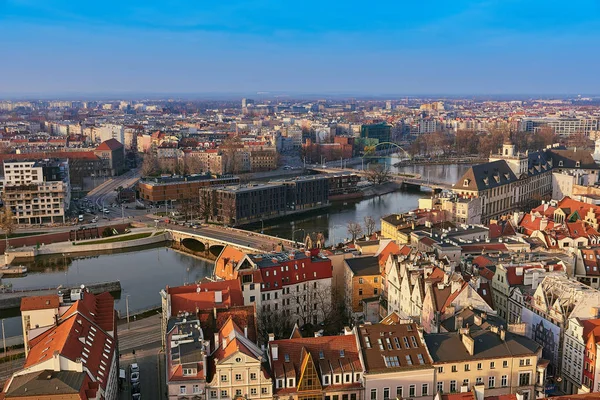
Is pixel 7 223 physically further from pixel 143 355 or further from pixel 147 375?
pixel 147 375

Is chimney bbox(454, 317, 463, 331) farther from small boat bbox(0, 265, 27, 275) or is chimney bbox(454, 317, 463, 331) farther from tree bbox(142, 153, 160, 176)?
tree bbox(142, 153, 160, 176)

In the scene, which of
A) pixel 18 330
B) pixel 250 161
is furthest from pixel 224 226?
pixel 250 161

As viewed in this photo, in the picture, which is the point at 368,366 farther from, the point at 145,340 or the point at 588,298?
the point at 145,340

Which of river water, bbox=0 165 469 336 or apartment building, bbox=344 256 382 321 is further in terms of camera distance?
river water, bbox=0 165 469 336

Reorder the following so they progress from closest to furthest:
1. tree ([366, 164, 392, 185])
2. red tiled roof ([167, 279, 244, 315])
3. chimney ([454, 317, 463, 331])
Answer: chimney ([454, 317, 463, 331])
red tiled roof ([167, 279, 244, 315])
tree ([366, 164, 392, 185])

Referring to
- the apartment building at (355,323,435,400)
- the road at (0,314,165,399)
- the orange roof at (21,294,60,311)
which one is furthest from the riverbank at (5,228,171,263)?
the apartment building at (355,323,435,400)
